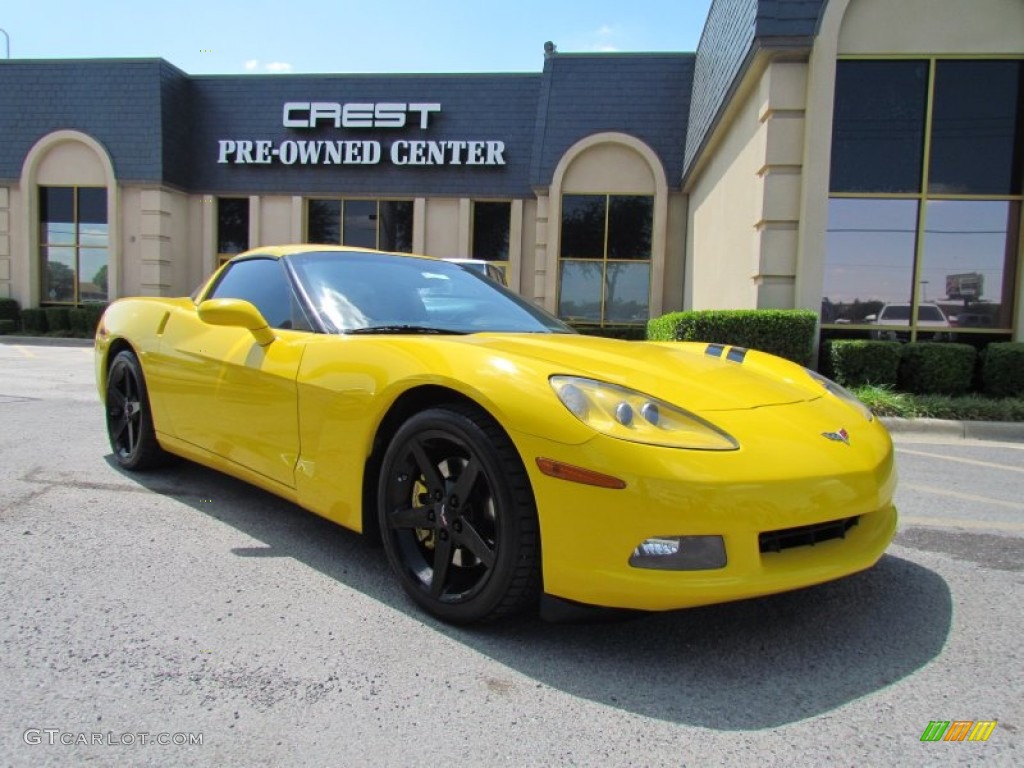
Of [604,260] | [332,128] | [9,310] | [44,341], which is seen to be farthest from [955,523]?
[9,310]

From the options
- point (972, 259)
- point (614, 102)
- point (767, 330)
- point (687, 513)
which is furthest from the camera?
point (614, 102)

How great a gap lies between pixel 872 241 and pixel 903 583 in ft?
23.4

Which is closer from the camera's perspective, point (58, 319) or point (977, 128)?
point (977, 128)

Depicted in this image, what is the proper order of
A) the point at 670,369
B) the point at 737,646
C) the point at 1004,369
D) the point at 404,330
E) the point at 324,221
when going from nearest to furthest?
the point at 737,646 → the point at 670,369 → the point at 404,330 → the point at 1004,369 → the point at 324,221

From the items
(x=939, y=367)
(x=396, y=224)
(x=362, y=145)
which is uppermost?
(x=362, y=145)

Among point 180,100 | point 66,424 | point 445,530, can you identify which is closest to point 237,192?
point 180,100

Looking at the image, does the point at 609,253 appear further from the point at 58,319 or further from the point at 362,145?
the point at 58,319

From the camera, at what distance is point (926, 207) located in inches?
344

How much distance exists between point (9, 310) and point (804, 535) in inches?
814

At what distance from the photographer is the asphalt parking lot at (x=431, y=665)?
1.77 m

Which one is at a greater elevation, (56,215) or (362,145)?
(362,145)

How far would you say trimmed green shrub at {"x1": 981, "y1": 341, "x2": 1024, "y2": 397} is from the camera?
7.65 meters

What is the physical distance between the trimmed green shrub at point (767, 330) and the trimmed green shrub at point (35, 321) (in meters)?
16.7
